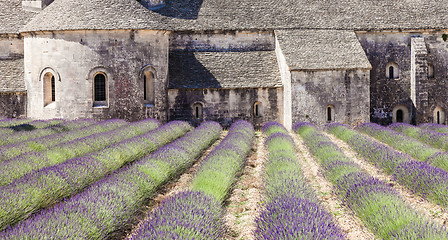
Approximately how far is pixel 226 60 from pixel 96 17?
632 cm

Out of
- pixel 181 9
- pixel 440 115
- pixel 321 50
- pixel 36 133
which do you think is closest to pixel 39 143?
pixel 36 133

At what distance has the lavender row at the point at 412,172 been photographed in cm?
625

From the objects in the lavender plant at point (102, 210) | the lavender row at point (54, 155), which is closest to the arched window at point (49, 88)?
the lavender row at point (54, 155)

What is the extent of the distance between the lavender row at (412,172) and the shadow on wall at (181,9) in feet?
41.5

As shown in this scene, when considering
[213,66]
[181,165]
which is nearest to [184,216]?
[181,165]

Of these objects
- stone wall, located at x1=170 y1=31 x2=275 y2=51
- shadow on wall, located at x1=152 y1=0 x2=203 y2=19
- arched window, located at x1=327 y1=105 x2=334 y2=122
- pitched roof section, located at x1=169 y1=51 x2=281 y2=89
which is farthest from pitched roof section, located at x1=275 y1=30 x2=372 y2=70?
shadow on wall, located at x1=152 y1=0 x2=203 y2=19

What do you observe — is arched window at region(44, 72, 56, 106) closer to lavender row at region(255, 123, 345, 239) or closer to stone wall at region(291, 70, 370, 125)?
stone wall at region(291, 70, 370, 125)

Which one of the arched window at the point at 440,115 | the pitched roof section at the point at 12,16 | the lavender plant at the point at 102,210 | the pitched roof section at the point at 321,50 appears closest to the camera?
the lavender plant at the point at 102,210

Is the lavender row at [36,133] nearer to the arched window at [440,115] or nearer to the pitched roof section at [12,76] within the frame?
the pitched roof section at [12,76]

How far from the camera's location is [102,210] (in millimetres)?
4926

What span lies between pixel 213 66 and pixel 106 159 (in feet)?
39.5

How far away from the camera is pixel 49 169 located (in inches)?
268

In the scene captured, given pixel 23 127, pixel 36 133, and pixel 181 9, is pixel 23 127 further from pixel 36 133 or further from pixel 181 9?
pixel 181 9

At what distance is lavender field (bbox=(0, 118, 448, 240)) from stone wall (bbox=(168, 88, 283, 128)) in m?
7.74
